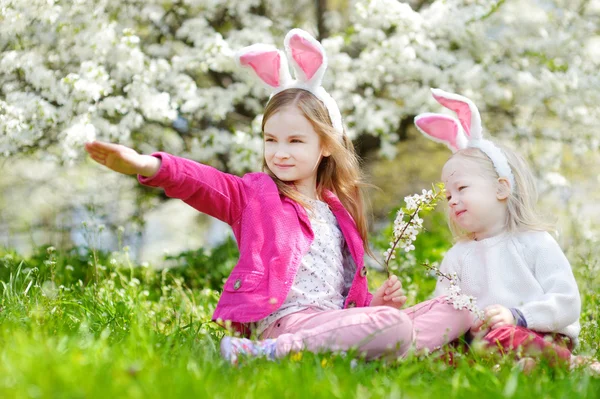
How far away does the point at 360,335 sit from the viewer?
8.57ft

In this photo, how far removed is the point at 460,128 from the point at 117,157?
1556 millimetres

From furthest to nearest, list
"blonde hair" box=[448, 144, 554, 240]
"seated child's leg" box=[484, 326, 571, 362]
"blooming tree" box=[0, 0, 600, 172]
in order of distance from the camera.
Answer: "blooming tree" box=[0, 0, 600, 172], "blonde hair" box=[448, 144, 554, 240], "seated child's leg" box=[484, 326, 571, 362]

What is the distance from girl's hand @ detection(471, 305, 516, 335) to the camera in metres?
2.75

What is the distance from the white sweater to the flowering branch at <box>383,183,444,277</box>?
30cm

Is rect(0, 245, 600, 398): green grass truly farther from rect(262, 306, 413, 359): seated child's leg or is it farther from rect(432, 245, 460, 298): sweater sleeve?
rect(432, 245, 460, 298): sweater sleeve

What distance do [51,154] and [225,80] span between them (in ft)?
6.55

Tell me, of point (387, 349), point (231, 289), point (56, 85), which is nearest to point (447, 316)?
point (387, 349)

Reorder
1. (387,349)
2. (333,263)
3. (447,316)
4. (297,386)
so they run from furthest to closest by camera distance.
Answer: (333,263) < (447,316) < (387,349) < (297,386)

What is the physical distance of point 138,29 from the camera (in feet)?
18.8

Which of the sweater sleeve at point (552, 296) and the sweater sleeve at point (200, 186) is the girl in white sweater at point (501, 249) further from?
the sweater sleeve at point (200, 186)

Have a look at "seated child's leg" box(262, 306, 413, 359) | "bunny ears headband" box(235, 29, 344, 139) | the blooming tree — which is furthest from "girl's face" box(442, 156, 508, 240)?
the blooming tree

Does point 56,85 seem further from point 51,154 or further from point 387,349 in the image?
point 387,349

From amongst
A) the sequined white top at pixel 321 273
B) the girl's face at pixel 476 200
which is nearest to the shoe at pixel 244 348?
the sequined white top at pixel 321 273

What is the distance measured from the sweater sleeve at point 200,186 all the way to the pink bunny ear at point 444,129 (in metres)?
0.90
